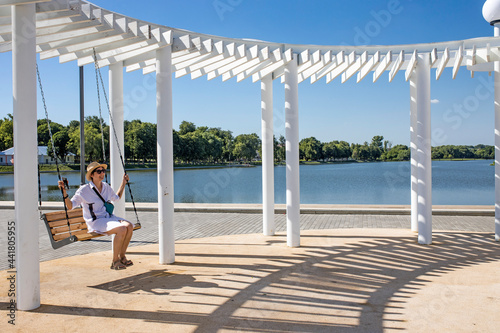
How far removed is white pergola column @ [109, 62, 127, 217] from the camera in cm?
724

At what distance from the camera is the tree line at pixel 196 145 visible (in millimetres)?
69000

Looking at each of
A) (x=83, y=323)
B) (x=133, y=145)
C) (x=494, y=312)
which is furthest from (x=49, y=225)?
(x=133, y=145)

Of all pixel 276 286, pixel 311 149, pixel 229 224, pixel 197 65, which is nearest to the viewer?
pixel 276 286

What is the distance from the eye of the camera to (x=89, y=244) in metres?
8.34

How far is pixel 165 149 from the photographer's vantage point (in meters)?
6.36

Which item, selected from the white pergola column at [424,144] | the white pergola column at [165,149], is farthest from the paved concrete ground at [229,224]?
the white pergola column at [424,144]

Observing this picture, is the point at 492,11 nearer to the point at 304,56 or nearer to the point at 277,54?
the point at 304,56

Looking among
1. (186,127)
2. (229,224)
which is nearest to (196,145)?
(186,127)

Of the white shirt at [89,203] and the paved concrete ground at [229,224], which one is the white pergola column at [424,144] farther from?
the white shirt at [89,203]

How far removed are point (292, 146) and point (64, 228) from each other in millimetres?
4071

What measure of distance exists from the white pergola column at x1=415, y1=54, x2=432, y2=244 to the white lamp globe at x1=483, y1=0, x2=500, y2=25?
1.98 meters

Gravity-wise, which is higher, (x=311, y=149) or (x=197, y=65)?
(x=311, y=149)

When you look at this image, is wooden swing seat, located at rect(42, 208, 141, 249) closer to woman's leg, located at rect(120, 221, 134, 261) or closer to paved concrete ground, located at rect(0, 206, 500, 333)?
woman's leg, located at rect(120, 221, 134, 261)

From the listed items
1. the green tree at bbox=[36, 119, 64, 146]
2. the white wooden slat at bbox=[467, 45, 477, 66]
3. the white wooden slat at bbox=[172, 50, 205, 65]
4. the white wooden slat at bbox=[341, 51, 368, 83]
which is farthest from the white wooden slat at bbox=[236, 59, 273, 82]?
the green tree at bbox=[36, 119, 64, 146]
